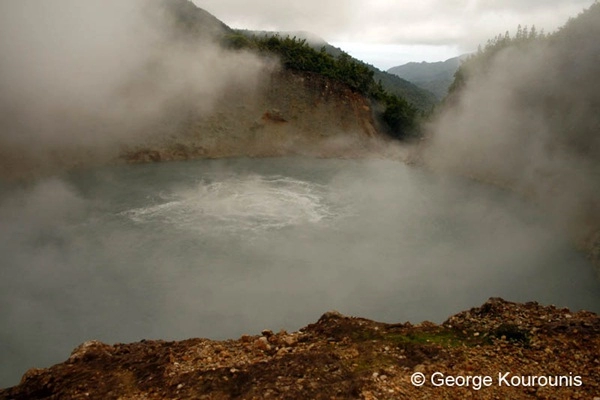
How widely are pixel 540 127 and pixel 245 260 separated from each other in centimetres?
1356

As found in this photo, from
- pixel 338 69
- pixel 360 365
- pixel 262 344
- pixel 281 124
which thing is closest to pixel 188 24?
pixel 281 124

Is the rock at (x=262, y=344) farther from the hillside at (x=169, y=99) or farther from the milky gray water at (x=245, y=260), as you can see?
the hillside at (x=169, y=99)

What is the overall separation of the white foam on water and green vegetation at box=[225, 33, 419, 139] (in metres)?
9.89

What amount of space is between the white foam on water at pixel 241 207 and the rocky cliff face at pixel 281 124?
5.03 m

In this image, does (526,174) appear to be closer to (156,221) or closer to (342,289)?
(342,289)

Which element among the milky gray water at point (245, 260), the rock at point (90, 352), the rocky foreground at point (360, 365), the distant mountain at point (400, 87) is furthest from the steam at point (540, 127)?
the distant mountain at point (400, 87)

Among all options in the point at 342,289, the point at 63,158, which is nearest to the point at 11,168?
the point at 63,158

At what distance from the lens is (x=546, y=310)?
22.5 feet

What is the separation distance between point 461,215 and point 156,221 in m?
9.77

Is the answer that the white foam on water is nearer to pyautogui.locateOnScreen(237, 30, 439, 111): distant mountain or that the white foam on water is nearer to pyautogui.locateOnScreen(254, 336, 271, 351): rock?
pyautogui.locateOnScreen(254, 336, 271, 351): rock

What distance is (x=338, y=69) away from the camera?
26.5 meters

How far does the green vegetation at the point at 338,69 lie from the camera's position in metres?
25.7

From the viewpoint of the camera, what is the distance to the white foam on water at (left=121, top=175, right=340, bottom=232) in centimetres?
1358

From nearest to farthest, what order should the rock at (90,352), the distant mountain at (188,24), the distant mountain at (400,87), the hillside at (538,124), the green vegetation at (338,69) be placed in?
the rock at (90,352), the hillside at (538,124), the distant mountain at (188,24), the green vegetation at (338,69), the distant mountain at (400,87)
